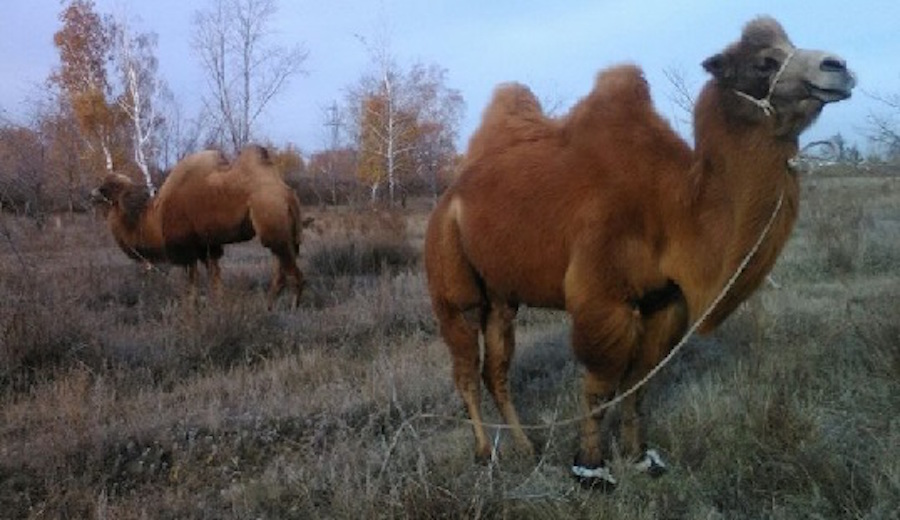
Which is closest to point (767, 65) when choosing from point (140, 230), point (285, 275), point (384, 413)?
point (384, 413)

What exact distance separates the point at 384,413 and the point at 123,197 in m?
9.45

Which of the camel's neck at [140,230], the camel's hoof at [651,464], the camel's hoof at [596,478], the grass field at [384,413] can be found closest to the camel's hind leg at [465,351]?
the grass field at [384,413]

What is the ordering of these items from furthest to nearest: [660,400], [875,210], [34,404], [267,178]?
[875,210] < [267,178] < [34,404] < [660,400]

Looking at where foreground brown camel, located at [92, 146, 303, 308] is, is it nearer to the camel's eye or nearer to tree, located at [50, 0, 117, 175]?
the camel's eye

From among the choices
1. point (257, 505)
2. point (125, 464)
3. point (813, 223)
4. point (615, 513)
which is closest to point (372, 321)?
point (125, 464)

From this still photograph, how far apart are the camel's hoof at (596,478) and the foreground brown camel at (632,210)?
1 cm

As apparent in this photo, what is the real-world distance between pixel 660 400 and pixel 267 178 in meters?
8.10

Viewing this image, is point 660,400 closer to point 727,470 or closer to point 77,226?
point 727,470

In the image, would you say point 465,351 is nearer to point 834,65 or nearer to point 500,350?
point 500,350

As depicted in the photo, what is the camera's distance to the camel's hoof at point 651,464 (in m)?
5.21

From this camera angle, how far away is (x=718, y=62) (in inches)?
190

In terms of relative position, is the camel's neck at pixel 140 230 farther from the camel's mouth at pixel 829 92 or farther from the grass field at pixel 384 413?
the camel's mouth at pixel 829 92

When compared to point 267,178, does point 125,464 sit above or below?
below

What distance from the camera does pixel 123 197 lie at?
47.6ft
